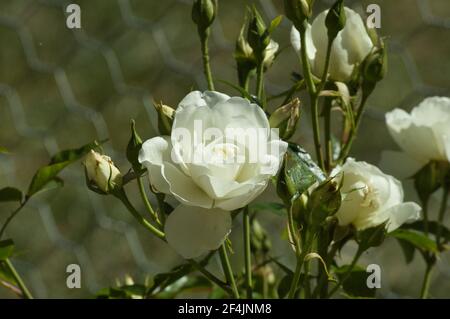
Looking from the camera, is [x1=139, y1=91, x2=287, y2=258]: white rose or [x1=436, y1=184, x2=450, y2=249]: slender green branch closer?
[x1=139, y1=91, x2=287, y2=258]: white rose

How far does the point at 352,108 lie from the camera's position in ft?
1.45

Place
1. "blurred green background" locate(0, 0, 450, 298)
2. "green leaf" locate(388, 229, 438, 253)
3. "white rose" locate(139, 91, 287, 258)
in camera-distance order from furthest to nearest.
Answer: "blurred green background" locate(0, 0, 450, 298) < "green leaf" locate(388, 229, 438, 253) < "white rose" locate(139, 91, 287, 258)

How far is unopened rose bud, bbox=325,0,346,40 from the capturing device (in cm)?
40

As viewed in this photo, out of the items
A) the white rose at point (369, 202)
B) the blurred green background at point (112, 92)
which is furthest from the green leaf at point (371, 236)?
the blurred green background at point (112, 92)

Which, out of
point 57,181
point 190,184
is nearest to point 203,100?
point 190,184

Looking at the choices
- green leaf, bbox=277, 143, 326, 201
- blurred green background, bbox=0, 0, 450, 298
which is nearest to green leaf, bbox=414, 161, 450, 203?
green leaf, bbox=277, 143, 326, 201

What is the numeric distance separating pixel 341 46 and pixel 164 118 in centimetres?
11

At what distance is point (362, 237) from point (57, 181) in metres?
0.16

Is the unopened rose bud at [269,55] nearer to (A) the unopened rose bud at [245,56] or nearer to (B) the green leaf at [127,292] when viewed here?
(A) the unopened rose bud at [245,56]

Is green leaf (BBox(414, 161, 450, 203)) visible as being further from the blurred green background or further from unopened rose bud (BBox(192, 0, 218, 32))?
the blurred green background

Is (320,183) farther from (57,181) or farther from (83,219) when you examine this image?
(83,219)

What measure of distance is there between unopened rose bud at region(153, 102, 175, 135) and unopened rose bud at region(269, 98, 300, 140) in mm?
39

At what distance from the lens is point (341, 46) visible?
17.0 inches

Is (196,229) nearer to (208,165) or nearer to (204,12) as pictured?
(208,165)
